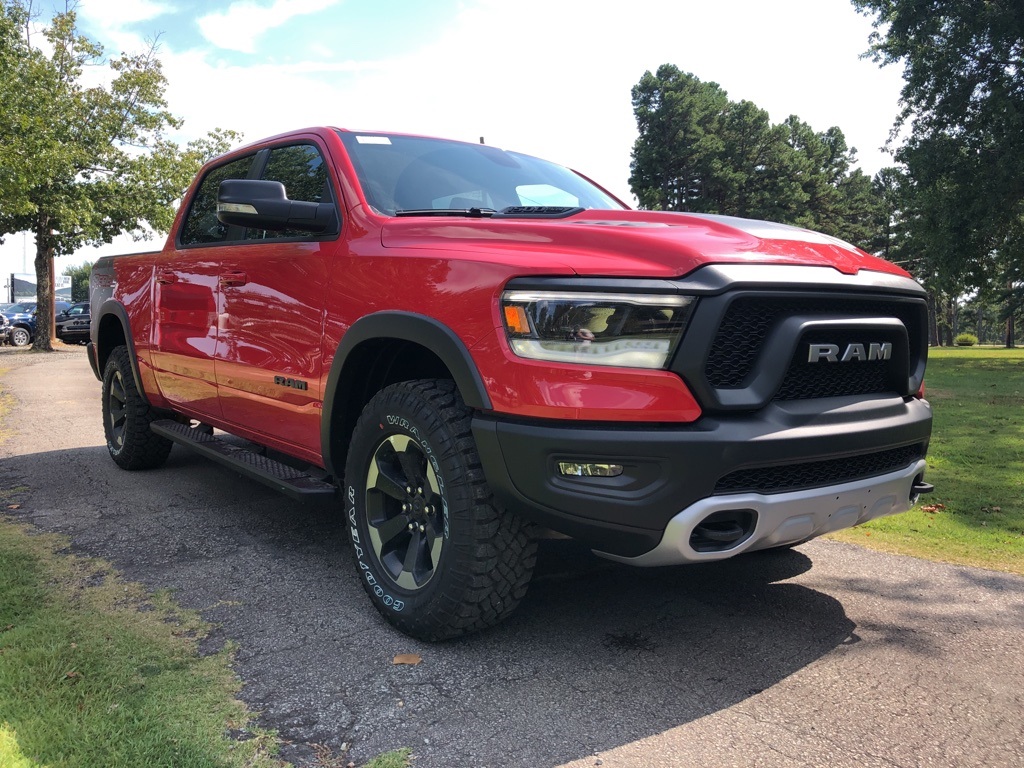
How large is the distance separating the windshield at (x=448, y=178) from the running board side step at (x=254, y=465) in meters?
1.26

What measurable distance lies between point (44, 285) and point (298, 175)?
81.8 feet

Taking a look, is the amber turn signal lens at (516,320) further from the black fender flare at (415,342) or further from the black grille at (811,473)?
the black grille at (811,473)

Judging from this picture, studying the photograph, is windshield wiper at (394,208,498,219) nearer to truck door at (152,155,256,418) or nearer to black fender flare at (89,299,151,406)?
truck door at (152,155,256,418)

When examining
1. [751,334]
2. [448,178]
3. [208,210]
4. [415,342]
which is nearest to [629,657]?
[751,334]

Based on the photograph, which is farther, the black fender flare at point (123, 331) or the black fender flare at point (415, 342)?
the black fender flare at point (123, 331)

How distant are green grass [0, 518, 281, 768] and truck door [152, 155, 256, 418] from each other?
4.47 feet

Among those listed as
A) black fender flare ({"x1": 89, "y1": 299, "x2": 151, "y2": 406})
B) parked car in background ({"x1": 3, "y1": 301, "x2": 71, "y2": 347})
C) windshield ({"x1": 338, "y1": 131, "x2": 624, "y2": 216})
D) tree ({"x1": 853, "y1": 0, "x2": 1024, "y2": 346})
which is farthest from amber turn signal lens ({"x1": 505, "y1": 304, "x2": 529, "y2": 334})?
parked car in background ({"x1": 3, "y1": 301, "x2": 71, "y2": 347})

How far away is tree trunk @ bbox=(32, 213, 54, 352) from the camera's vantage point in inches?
956

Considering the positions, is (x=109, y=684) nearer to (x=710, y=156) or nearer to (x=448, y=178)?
(x=448, y=178)

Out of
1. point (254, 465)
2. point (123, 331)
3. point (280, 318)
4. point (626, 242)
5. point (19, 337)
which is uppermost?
point (626, 242)

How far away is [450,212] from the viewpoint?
10.9ft

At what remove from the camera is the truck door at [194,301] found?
4.38m

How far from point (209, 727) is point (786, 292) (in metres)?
2.18

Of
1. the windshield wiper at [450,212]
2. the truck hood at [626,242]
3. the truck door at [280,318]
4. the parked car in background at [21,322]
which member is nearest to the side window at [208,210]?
the truck door at [280,318]
